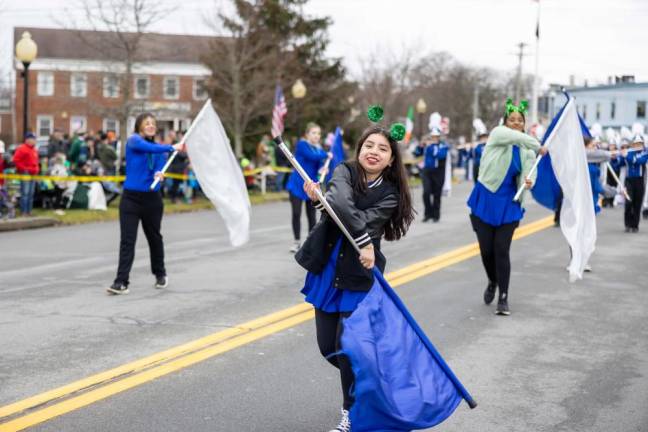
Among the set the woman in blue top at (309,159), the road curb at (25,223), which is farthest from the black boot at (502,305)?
the road curb at (25,223)

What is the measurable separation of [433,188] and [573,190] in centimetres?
1007

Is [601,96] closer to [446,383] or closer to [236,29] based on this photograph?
[236,29]

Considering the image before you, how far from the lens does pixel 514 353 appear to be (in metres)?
7.50

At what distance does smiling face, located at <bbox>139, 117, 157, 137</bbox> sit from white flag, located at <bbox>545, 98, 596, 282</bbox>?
13.5 feet

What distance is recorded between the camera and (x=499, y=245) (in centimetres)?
908

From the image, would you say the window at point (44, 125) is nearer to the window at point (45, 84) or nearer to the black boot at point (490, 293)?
the window at point (45, 84)

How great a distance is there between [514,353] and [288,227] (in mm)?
10606

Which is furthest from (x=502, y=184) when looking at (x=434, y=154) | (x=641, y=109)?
(x=641, y=109)

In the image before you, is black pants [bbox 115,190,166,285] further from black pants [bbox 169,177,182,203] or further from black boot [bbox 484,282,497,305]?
black pants [bbox 169,177,182,203]

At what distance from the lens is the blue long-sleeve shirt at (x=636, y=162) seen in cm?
1791

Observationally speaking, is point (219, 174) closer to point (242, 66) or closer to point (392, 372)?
point (392, 372)

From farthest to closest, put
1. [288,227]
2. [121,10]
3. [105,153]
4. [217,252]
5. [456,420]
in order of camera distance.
→ [121,10] < [105,153] < [288,227] < [217,252] < [456,420]

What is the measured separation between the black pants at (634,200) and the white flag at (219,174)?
32.5ft

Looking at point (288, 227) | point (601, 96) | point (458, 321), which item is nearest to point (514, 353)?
point (458, 321)
